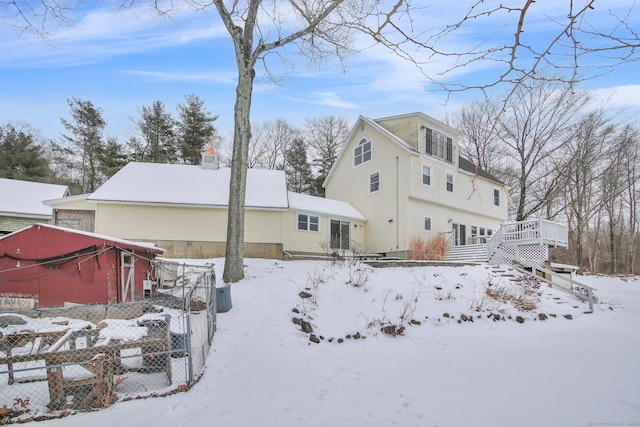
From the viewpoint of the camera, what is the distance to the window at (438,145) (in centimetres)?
1853

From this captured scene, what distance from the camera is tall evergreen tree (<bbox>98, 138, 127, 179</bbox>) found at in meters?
26.2

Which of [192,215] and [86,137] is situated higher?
[86,137]

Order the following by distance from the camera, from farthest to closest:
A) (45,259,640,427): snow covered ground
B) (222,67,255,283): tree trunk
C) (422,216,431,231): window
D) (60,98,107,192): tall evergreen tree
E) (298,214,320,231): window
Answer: (60,98,107,192): tall evergreen tree, (422,216,431,231): window, (298,214,320,231): window, (222,67,255,283): tree trunk, (45,259,640,427): snow covered ground

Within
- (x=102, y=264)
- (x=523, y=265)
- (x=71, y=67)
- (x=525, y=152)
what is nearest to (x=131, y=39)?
(x=71, y=67)

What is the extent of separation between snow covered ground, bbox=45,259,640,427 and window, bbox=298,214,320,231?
19.3 ft

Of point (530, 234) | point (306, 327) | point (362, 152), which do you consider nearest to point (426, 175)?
point (362, 152)

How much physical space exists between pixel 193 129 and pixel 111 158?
677cm

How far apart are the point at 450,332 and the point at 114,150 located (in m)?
27.6

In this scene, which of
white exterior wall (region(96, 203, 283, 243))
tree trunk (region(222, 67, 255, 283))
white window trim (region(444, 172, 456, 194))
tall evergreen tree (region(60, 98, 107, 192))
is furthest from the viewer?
tall evergreen tree (region(60, 98, 107, 192))

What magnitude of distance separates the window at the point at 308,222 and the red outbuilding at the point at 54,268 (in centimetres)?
939

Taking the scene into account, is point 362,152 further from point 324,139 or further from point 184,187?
point 324,139

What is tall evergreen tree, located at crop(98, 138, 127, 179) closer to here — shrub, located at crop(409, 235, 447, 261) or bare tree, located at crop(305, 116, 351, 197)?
bare tree, located at crop(305, 116, 351, 197)

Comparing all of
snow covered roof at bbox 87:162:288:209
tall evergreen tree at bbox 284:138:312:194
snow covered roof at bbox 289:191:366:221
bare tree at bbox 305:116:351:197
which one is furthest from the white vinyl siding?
tall evergreen tree at bbox 284:138:312:194

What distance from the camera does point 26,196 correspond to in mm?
20266
